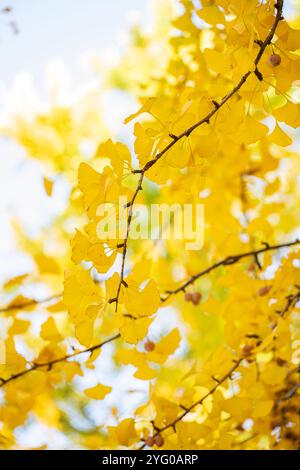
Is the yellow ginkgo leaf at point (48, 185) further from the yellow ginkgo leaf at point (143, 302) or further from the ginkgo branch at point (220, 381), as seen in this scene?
the ginkgo branch at point (220, 381)

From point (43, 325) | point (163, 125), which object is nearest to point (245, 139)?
point (163, 125)

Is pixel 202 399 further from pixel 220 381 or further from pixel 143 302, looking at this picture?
pixel 143 302

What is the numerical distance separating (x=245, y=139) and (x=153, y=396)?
515 millimetres

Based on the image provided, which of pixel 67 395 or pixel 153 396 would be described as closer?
pixel 153 396

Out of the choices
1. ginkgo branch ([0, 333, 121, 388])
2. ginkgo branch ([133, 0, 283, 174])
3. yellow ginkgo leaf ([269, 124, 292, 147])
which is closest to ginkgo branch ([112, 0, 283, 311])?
ginkgo branch ([133, 0, 283, 174])

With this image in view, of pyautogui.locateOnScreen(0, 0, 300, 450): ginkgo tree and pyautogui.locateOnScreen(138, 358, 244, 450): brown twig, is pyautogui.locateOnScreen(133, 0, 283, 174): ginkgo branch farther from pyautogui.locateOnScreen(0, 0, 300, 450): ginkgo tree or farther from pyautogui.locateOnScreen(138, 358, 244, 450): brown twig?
pyautogui.locateOnScreen(138, 358, 244, 450): brown twig

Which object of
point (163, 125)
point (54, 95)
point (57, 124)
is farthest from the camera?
point (54, 95)

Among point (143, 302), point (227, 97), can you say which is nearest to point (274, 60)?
point (227, 97)

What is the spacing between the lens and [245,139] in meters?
0.73

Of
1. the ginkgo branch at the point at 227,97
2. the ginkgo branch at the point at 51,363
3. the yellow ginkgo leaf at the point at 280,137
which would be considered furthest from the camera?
the ginkgo branch at the point at 51,363

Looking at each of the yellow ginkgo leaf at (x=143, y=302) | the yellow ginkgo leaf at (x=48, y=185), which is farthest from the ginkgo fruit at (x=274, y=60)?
the yellow ginkgo leaf at (x=48, y=185)

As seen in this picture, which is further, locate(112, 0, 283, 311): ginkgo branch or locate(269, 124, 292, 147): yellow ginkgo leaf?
locate(269, 124, 292, 147): yellow ginkgo leaf
